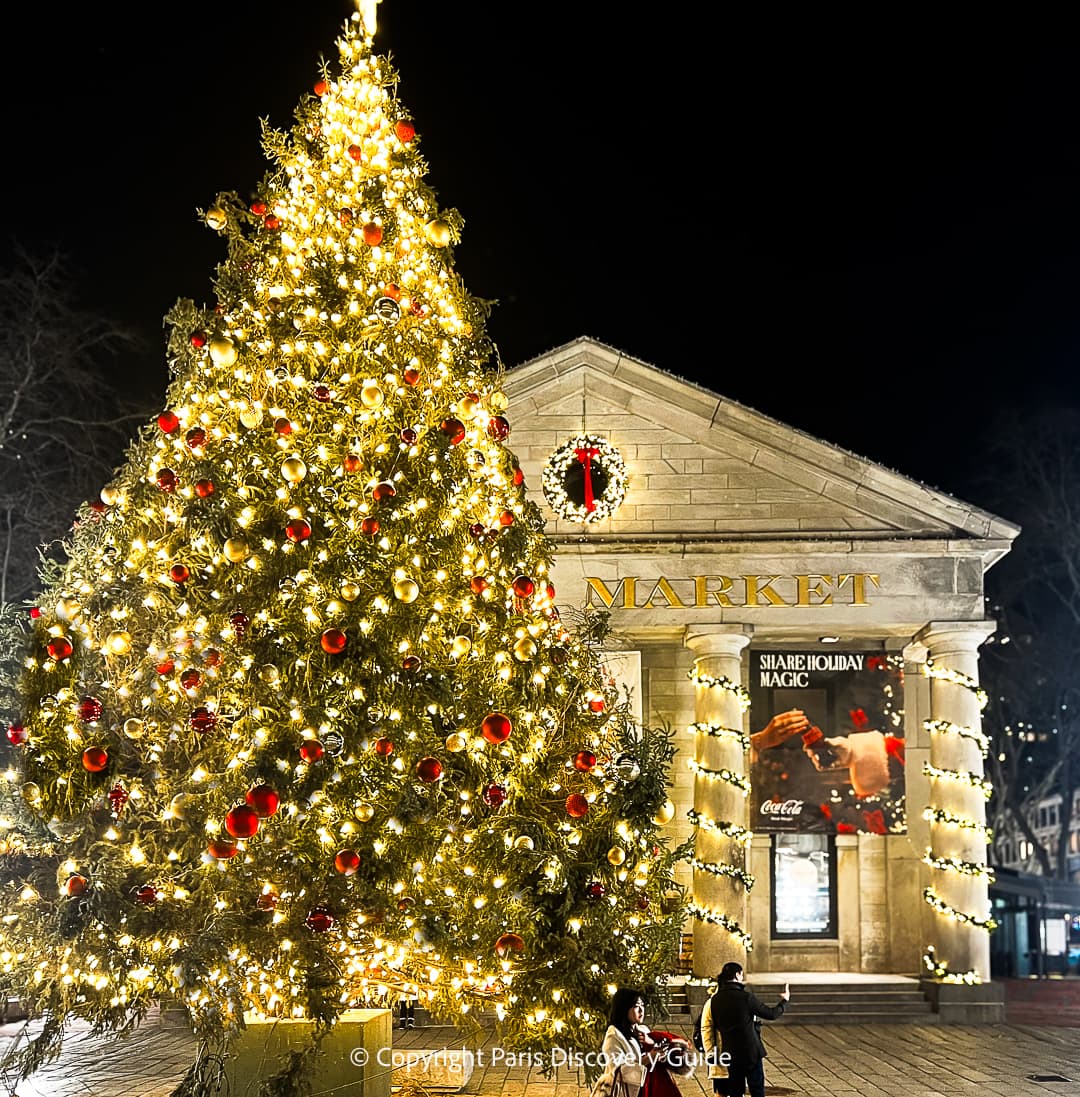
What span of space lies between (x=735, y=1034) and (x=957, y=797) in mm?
11076

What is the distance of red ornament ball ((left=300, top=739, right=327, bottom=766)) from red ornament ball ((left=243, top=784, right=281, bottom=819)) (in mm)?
409

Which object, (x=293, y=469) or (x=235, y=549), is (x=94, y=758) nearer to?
(x=235, y=549)

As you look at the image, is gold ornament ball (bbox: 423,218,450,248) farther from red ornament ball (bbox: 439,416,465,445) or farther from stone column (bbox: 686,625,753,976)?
stone column (bbox: 686,625,753,976)

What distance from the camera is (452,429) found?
35.8ft

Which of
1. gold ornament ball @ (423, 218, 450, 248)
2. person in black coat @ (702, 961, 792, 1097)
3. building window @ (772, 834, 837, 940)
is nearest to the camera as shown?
person in black coat @ (702, 961, 792, 1097)

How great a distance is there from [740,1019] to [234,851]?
474 cm

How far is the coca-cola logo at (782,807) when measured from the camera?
72.0 ft

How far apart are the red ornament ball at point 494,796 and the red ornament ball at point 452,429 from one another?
2756 millimetres

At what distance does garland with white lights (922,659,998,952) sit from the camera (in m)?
21.2

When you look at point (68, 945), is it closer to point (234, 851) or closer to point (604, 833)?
point (234, 851)

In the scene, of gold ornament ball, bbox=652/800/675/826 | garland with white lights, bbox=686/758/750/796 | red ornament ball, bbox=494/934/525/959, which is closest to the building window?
garland with white lights, bbox=686/758/750/796

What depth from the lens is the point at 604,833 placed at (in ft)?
35.5

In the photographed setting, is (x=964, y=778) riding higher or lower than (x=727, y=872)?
higher

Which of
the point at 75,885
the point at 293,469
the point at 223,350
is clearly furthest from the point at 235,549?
the point at 75,885
